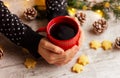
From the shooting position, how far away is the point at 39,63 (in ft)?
2.79

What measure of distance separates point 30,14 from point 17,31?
0.15 metres

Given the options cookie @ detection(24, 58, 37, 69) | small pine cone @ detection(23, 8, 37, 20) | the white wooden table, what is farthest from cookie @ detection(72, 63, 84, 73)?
small pine cone @ detection(23, 8, 37, 20)

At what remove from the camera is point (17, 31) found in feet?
2.64

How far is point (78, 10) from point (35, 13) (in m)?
0.16

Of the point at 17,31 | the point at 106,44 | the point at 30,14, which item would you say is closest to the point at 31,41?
the point at 17,31

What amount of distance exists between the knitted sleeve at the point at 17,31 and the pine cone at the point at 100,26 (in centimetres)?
21

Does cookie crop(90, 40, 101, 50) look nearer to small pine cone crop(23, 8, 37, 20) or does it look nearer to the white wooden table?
the white wooden table

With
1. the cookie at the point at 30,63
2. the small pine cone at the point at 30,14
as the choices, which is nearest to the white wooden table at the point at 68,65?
the cookie at the point at 30,63

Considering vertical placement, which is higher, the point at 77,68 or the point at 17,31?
the point at 17,31

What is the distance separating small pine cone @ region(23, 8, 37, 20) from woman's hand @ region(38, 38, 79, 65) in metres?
0.17

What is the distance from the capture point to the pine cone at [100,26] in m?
0.91

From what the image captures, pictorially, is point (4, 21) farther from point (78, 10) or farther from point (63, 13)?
point (78, 10)

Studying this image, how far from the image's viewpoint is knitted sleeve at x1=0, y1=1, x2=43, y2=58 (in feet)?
2.62

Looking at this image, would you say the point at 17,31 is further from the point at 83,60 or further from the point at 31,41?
the point at 83,60
